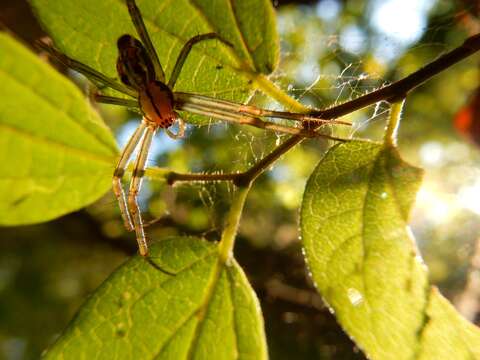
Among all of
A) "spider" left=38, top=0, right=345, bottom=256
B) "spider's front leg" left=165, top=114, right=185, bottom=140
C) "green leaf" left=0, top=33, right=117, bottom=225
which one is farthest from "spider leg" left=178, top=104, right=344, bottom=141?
"green leaf" left=0, top=33, right=117, bottom=225

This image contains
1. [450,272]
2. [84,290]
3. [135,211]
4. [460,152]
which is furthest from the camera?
[460,152]

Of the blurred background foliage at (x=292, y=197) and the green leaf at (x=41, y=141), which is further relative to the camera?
the blurred background foliage at (x=292, y=197)

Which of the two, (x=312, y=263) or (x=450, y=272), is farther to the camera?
(x=450, y=272)

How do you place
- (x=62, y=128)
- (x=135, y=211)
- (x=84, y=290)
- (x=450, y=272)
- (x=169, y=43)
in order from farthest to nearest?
(x=84, y=290)
(x=450, y=272)
(x=135, y=211)
(x=169, y=43)
(x=62, y=128)

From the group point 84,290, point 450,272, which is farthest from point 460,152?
point 84,290

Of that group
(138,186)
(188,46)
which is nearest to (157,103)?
(138,186)

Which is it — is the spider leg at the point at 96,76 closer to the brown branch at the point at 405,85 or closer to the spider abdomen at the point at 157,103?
the spider abdomen at the point at 157,103

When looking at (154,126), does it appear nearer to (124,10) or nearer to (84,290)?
(124,10)

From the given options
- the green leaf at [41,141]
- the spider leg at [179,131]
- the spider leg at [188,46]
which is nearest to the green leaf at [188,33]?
the spider leg at [188,46]
